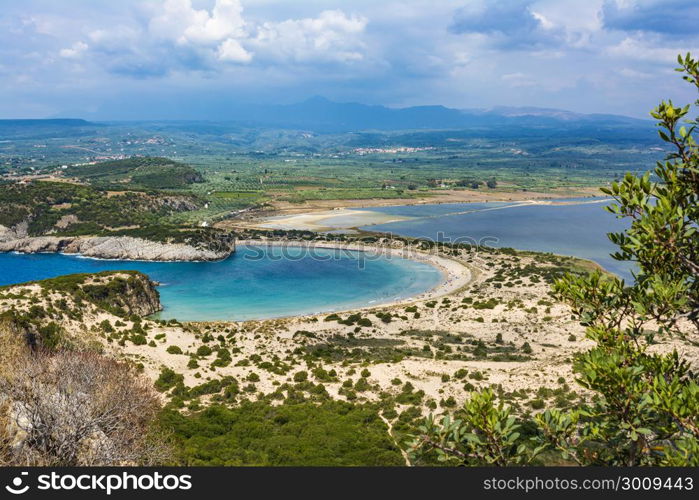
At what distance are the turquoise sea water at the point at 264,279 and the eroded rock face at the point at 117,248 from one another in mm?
1418

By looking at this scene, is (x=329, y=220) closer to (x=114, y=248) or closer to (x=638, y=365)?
(x=114, y=248)

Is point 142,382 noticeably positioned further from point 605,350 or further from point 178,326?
point 605,350

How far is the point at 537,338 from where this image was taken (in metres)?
30.2

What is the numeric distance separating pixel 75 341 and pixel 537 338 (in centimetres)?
2581

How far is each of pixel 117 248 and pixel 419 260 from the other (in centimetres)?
3822

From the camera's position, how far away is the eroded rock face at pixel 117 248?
60.6 meters

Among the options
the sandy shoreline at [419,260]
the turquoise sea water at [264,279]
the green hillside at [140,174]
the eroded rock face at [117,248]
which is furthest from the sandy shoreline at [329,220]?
the green hillside at [140,174]

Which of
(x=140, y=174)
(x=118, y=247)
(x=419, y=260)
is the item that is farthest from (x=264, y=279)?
(x=140, y=174)

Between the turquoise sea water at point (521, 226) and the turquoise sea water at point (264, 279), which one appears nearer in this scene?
the turquoise sea water at point (264, 279)

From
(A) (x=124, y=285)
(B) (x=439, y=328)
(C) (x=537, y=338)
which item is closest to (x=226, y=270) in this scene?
(A) (x=124, y=285)

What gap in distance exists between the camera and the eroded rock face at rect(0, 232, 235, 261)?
199 ft

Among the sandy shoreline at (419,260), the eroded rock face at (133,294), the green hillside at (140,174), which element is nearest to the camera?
the eroded rock face at (133,294)

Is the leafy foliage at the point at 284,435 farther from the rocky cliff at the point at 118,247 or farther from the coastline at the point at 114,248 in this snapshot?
the coastline at the point at 114,248

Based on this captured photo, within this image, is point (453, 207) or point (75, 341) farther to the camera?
point (453, 207)
